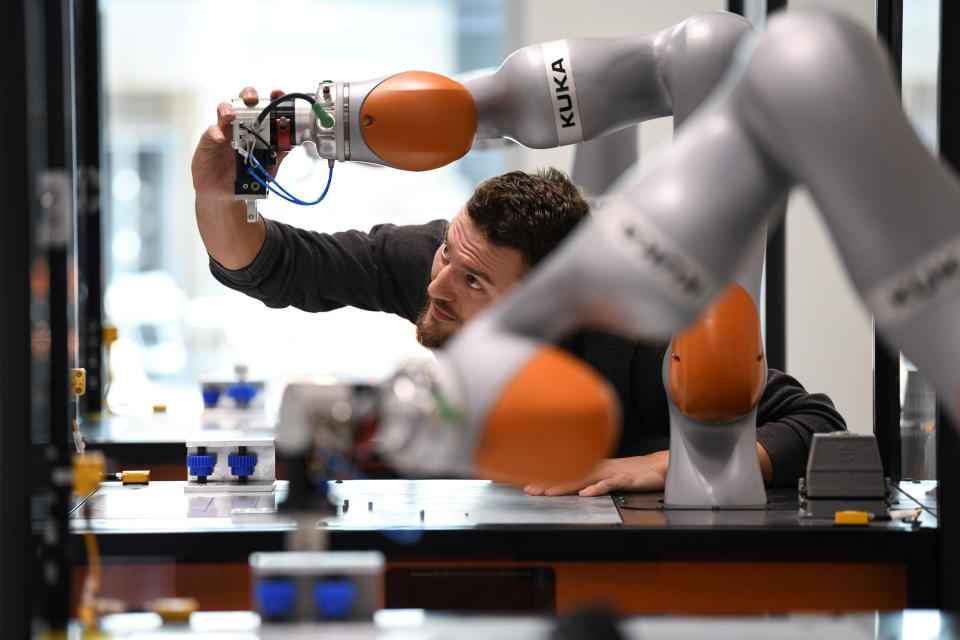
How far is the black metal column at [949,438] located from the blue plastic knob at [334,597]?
0.77 meters

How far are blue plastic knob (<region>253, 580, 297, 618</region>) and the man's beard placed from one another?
104 centimetres

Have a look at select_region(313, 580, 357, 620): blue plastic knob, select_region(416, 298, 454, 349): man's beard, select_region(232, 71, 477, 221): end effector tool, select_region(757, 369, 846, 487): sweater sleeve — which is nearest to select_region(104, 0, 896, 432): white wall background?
select_region(416, 298, 454, 349): man's beard

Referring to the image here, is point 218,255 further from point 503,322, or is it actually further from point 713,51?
point 503,322

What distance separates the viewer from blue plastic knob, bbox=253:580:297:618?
2.80ft

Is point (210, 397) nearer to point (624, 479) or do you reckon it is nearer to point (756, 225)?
point (624, 479)

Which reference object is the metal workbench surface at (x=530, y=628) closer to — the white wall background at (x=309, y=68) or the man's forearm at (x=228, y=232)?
the man's forearm at (x=228, y=232)

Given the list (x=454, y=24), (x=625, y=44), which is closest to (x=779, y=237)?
(x=625, y=44)

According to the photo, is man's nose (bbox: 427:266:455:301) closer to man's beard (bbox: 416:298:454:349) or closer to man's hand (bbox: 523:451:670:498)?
man's beard (bbox: 416:298:454:349)

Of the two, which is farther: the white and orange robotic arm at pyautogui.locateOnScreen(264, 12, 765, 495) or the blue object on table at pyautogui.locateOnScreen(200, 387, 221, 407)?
the blue object on table at pyautogui.locateOnScreen(200, 387, 221, 407)

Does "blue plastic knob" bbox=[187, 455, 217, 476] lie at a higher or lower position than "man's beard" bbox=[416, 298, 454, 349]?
lower

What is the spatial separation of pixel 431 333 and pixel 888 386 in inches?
31.0

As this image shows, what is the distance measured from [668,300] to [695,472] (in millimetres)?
750

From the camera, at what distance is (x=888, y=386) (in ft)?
5.65

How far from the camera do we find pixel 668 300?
799mm
